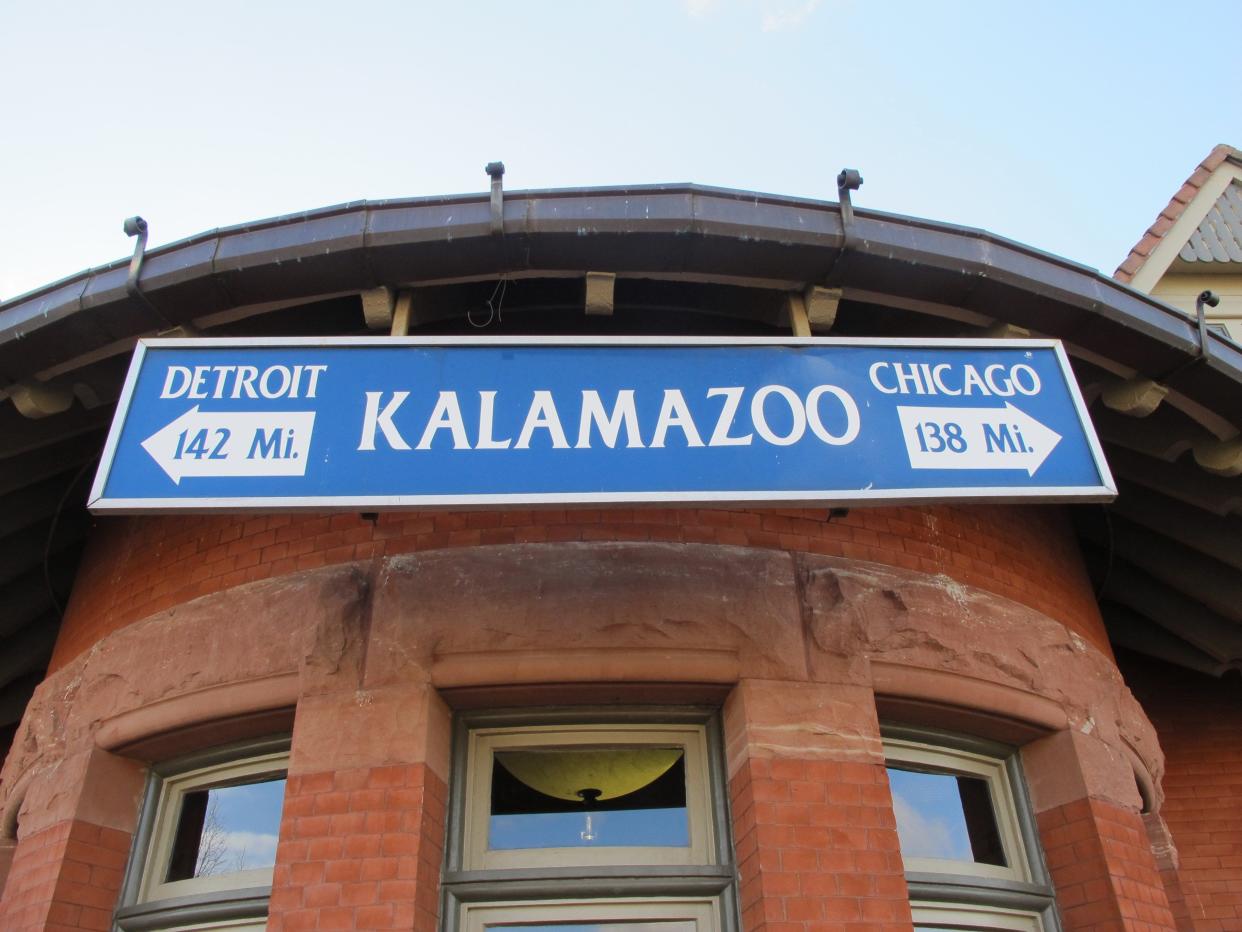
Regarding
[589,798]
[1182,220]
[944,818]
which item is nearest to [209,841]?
[589,798]

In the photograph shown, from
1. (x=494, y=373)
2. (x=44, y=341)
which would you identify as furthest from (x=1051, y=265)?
(x=44, y=341)

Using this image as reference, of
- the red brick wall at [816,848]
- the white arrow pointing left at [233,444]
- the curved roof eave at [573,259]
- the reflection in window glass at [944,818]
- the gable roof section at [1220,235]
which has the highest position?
the gable roof section at [1220,235]

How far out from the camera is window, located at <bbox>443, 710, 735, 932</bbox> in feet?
11.3

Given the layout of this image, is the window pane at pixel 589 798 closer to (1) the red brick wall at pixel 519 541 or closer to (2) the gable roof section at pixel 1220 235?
(1) the red brick wall at pixel 519 541

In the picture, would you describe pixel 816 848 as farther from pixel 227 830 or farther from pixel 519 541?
pixel 227 830

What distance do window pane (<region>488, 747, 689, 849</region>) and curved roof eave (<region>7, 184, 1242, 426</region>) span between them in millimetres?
1834

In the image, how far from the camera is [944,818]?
404cm

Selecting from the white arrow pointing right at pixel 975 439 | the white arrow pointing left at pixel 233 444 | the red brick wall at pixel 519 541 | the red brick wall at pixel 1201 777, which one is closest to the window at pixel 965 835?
the red brick wall at pixel 519 541

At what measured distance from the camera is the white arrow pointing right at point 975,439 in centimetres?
331

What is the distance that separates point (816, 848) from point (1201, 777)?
4.15 m

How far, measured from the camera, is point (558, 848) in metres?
3.58

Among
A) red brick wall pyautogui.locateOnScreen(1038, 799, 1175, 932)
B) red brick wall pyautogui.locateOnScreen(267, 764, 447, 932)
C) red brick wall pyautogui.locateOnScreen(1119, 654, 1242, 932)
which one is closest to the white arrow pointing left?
red brick wall pyautogui.locateOnScreen(267, 764, 447, 932)

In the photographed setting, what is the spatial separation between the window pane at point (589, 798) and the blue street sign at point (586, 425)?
123 cm

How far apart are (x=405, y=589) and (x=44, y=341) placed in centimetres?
171
